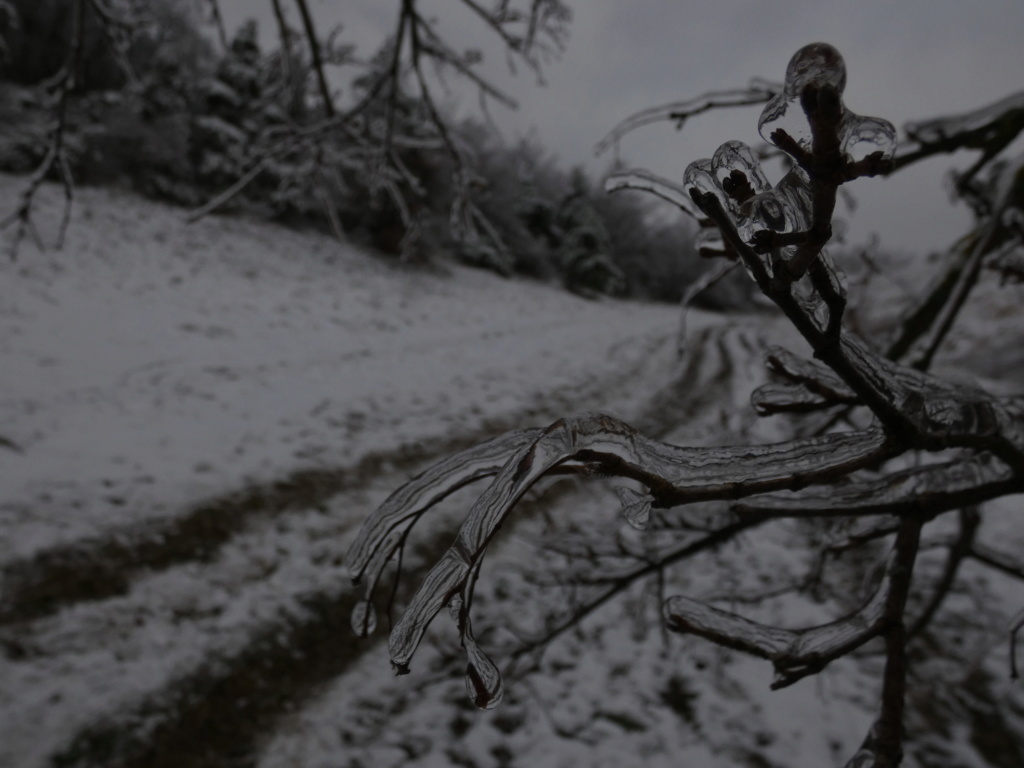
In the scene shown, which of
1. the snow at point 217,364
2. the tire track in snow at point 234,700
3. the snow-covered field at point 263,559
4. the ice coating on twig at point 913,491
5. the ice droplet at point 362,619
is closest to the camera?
the ice droplet at point 362,619

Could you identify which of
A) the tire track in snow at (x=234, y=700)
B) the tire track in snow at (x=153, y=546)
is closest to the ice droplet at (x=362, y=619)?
the tire track in snow at (x=234, y=700)

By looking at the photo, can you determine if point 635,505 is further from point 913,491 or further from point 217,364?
point 217,364

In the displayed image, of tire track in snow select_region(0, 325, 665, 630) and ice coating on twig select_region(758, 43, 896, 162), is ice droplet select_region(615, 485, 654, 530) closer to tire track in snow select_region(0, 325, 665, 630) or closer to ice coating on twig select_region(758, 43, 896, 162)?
ice coating on twig select_region(758, 43, 896, 162)

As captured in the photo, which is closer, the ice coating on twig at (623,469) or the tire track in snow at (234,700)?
the ice coating on twig at (623,469)

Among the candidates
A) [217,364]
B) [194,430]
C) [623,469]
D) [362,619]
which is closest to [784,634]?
[623,469]

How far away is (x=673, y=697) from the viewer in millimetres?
2736

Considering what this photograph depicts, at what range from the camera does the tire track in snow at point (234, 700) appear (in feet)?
7.32

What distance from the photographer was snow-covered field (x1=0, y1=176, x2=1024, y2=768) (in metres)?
2.40

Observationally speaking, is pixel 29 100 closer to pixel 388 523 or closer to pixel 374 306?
pixel 374 306

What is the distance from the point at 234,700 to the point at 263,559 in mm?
1009

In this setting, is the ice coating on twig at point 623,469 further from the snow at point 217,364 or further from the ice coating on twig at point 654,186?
the snow at point 217,364

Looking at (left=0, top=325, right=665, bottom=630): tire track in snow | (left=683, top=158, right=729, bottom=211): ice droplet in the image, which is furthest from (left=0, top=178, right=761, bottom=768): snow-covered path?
(left=683, top=158, right=729, bottom=211): ice droplet

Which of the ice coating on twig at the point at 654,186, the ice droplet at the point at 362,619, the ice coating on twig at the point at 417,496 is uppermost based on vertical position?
the ice coating on twig at the point at 654,186

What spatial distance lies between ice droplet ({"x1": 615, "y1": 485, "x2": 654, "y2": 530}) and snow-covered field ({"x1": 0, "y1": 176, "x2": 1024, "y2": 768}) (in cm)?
146
